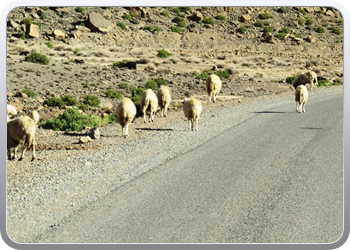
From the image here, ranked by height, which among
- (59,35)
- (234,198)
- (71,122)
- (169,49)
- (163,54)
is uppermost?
(59,35)

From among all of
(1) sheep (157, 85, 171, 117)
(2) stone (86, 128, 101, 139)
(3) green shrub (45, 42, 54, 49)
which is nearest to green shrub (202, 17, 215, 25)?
(3) green shrub (45, 42, 54, 49)

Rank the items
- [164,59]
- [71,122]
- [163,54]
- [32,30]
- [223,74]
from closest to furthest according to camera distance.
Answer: [71,122]
[223,74]
[164,59]
[163,54]
[32,30]

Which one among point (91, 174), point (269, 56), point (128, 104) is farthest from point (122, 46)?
point (91, 174)

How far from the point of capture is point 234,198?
1265 centimetres

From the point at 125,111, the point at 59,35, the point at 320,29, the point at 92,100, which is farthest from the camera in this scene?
the point at 59,35

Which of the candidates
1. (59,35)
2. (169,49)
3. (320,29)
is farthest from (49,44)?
(320,29)

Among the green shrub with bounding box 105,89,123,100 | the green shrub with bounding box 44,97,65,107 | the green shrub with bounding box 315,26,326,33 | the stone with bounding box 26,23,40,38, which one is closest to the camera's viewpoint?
the green shrub with bounding box 44,97,65,107

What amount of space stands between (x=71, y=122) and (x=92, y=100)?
7700 mm

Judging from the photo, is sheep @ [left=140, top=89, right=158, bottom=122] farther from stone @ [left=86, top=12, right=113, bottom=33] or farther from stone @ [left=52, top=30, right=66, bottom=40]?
stone @ [left=86, top=12, right=113, bottom=33]

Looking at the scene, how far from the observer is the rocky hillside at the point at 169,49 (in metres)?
36.7

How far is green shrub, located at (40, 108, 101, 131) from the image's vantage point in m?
22.1

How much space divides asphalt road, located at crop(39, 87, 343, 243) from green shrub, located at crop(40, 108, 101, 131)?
623cm

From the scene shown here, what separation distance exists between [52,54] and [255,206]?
42.7 m

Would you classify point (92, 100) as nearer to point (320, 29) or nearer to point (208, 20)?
point (208, 20)
